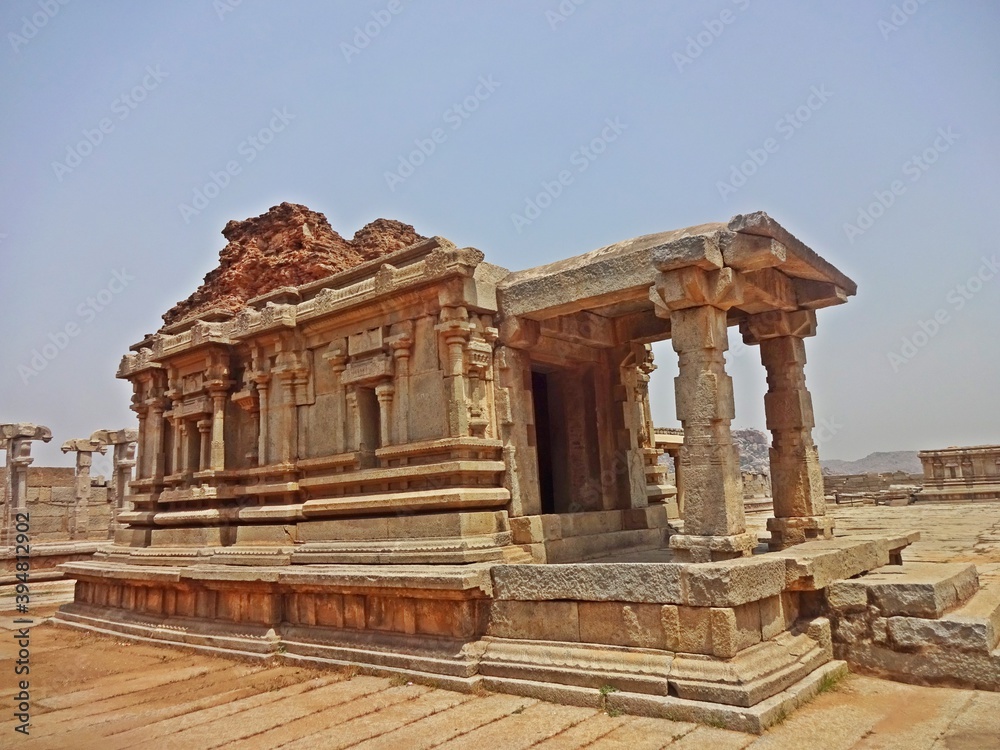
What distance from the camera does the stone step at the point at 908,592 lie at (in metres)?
5.64

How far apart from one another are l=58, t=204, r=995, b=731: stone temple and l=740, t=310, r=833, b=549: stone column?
25mm

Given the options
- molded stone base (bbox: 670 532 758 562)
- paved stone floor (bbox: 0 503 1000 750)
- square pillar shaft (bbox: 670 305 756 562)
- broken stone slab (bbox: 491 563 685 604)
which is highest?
square pillar shaft (bbox: 670 305 756 562)

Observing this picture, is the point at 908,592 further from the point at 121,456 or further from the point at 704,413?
the point at 121,456

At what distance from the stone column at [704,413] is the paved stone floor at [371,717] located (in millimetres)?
1462

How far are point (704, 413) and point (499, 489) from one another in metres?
2.33

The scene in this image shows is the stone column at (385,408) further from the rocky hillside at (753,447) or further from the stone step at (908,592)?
the rocky hillside at (753,447)

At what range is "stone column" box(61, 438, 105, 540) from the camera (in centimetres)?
2630

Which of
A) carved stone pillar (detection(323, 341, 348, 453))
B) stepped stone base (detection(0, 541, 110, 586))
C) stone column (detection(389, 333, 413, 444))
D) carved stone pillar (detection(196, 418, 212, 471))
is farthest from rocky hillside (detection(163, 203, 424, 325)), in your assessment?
stone column (detection(389, 333, 413, 444))

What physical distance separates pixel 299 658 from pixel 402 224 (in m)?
10.5

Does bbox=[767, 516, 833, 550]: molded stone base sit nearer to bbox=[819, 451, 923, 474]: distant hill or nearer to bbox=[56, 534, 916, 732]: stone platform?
bbox=[56, 534, 916, 732]: stone platform

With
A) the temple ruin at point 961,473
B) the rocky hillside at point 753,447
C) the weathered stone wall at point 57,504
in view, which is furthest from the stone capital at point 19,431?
the rocky hillside at point 753,447

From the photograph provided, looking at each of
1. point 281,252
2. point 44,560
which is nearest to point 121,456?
point 44,560

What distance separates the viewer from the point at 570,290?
739 cm

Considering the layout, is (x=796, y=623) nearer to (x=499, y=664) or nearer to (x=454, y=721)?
(x=499, y=664)
